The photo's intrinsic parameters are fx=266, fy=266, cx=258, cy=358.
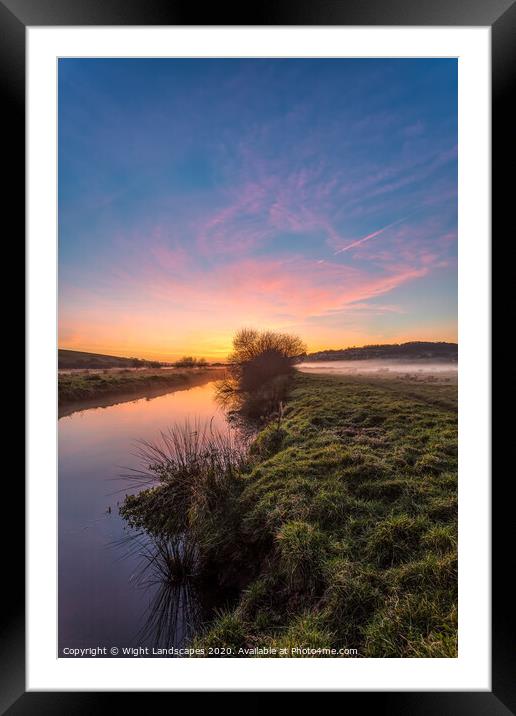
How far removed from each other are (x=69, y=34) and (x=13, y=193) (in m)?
0.88

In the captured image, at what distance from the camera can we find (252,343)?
7.33 ft

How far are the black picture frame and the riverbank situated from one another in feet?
2.82

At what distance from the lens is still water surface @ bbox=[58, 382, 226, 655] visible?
1532mm

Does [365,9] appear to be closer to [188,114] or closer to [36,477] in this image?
[188,114]

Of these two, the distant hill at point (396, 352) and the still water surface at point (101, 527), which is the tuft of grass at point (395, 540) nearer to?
the distant hill at point (396, 352)

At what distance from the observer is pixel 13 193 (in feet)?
4.09

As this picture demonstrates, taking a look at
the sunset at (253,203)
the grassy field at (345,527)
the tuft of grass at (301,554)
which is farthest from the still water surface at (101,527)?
the tuft of grass at (301,554)

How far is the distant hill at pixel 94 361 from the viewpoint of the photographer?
1.58m

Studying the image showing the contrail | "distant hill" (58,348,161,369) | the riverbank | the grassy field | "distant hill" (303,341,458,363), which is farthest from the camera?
the riverbank

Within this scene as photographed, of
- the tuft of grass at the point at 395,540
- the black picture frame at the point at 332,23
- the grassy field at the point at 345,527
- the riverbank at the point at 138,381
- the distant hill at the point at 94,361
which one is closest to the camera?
the black picture frame at the point at 332,23

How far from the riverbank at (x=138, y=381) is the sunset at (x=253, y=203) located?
0.64 feet

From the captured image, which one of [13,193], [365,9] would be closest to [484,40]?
[365,9]

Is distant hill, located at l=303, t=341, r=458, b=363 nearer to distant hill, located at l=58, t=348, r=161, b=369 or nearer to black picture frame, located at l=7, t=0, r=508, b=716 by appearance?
black picture frame, located at l=7, t=0, r=508, b=716

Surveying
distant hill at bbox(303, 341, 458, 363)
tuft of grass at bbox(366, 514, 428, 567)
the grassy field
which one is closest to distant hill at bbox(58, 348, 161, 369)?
the grassy field
